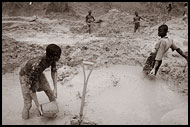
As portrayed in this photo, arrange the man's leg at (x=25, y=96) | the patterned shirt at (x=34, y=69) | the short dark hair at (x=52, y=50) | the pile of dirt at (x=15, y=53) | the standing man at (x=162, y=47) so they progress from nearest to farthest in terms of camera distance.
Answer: the short dark hair at (x=52, y=50) < the patterned shirt at (x=34, y=69) < the man's leg at (x=25, y=96) < the standing man at (x=162, y=47) < the pile of dirt at (x=15, y=53)

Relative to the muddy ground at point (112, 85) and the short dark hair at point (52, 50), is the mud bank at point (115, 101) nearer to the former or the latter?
the muddy ground at point (112, 85)

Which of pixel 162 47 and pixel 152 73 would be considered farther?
pixel 152 73

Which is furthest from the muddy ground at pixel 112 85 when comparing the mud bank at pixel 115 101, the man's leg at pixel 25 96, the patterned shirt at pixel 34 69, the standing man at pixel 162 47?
the patterned shirt at pixel 34 69

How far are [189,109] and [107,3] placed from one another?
16625 millimetres

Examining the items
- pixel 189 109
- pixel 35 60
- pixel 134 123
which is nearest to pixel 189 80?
pixel 189 109

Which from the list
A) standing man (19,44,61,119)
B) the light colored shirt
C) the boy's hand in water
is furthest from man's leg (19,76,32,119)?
the light colored shirt

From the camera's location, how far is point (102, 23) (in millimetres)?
12602

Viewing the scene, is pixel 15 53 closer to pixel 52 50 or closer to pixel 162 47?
pixel 52 50

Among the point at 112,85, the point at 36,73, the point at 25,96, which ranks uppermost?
the point at 36,73

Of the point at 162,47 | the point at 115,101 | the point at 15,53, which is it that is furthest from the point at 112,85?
the point at 15,53

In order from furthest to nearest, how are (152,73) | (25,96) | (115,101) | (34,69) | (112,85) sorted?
(112,85) → (152,73) → (115,101) → (25,96) → (34,69)

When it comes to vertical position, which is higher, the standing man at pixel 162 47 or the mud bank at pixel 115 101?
the standing man at pixel 162 47

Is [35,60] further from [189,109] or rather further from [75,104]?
[189,109]

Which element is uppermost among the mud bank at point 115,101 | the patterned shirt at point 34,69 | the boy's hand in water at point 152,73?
the patterned shirt at point 34,69
